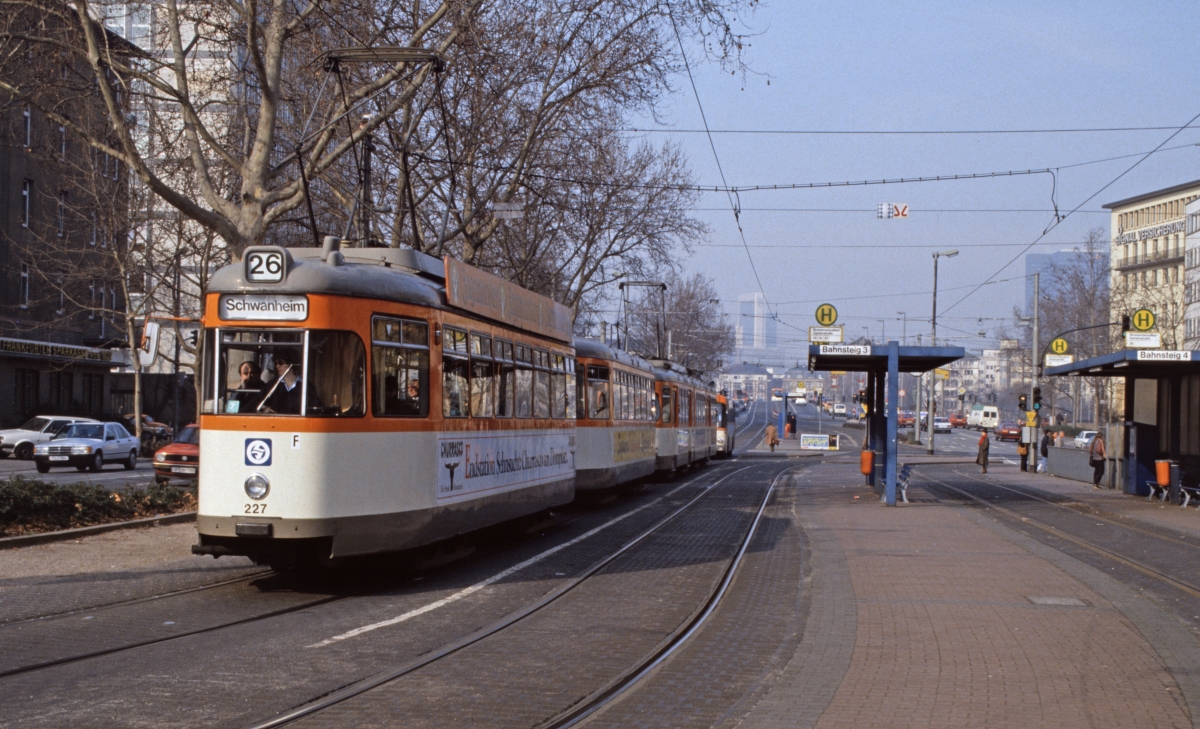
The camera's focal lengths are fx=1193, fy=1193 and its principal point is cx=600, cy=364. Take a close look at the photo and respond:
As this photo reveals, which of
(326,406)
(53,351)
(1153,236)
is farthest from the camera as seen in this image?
(1153,236)

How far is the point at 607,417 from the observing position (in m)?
23.2

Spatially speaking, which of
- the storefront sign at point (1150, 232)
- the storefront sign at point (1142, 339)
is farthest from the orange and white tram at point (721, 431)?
the storefront sign at point (1150, 232)

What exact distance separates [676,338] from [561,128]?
56.8m

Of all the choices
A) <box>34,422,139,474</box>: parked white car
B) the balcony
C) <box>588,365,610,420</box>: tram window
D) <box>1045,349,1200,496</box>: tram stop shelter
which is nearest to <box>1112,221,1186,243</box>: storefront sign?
the balcony

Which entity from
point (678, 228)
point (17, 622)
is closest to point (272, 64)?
point (17, 622)

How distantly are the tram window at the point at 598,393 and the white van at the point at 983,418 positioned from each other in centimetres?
8087

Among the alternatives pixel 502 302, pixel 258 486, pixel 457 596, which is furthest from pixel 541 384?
pixel 258 486

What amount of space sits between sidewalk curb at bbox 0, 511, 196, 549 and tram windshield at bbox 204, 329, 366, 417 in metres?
5.34

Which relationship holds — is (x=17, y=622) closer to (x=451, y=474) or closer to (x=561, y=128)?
(x=451, y=474)

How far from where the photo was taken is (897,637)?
9492mm

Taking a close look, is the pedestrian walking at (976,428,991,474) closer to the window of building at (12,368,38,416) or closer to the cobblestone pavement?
the cobblestone pavement

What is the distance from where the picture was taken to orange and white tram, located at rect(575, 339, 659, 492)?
72.7ft

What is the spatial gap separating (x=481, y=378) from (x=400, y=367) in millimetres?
2207

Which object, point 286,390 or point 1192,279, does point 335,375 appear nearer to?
point 286,390
